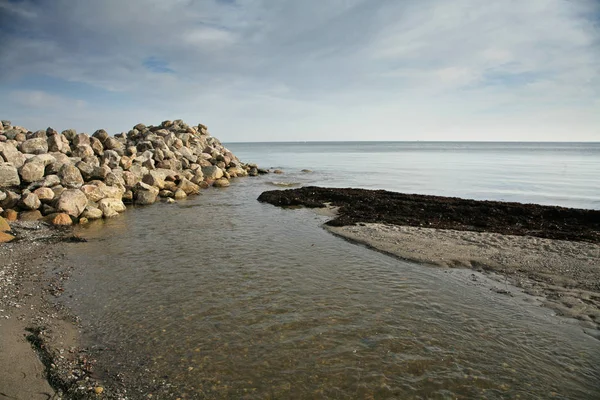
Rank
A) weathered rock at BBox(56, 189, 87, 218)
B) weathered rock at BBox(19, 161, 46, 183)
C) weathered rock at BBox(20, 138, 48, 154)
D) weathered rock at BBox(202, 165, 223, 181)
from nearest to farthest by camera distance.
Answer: weathered rock at BBox(56, 189, 87, 218), weathered rock at BBox(19, 161, 46, 183), weathered rock at BBox(20, 138, 48, 154), weathered rock at BBox(202, 165, 223, 181)

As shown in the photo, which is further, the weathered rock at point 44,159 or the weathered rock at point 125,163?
the weathered rock at point 125,163

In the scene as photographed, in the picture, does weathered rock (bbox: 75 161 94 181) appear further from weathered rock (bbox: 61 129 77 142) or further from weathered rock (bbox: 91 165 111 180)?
weathered rock (bbox: 61 129 77 142)

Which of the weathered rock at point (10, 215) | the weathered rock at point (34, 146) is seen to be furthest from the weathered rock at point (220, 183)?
the weathered rock at point (10, 215)

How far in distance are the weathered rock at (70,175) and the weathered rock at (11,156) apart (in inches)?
84.2

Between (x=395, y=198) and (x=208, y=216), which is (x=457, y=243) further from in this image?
(x=208, y=216)

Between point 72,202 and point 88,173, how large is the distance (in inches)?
193

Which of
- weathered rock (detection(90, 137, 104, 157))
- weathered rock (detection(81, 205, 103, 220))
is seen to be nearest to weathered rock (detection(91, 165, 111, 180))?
weathered rock (detection(81, 205, 103, 220))

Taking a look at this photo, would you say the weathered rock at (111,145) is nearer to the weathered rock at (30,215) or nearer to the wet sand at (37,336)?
the weathered rock at (30,215)

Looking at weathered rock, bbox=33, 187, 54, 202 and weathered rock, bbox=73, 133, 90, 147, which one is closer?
weathered rock, bbox=33, 187, 54, 202

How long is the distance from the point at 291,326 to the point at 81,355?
3890 millimetres

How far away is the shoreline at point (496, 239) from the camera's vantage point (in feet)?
29.9

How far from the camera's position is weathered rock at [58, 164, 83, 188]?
18.9m

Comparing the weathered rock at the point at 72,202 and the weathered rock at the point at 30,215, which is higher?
the weathered rock at the point at 72,202

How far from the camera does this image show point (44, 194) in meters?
16.8
